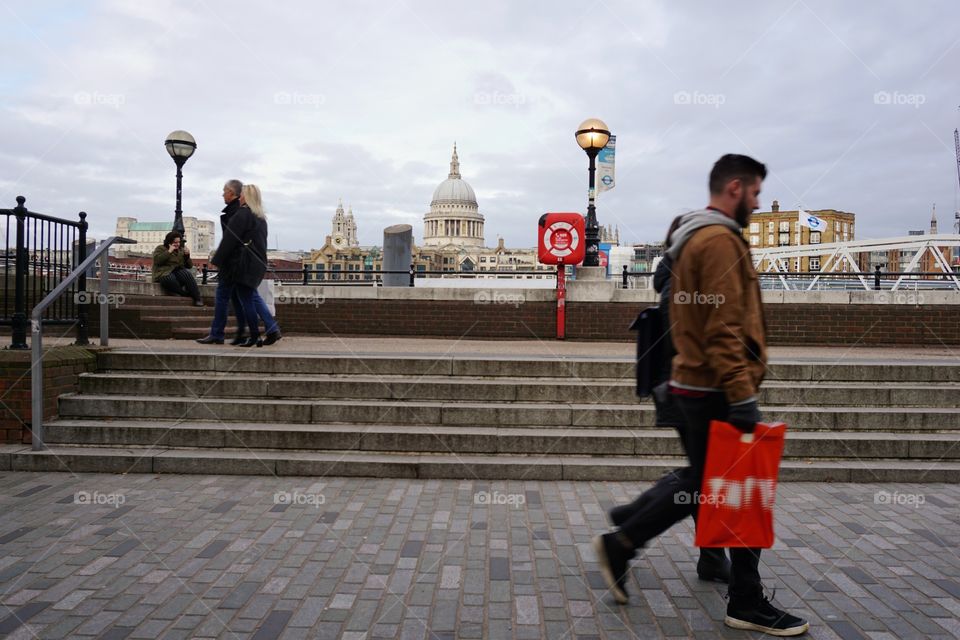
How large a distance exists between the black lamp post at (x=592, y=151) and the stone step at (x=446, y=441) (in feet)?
22.6

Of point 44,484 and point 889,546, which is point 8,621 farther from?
point 889,546

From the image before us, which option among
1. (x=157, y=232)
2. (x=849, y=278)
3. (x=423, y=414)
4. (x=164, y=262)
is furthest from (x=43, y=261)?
(x=157, y=232)

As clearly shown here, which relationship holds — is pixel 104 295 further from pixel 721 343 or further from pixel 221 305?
pixel 721 343

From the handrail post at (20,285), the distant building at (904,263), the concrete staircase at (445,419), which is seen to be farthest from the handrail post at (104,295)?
the distant building at (904,263)

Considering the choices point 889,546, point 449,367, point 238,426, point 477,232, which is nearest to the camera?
point 889,546

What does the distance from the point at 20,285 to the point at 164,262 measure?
5.01 meters

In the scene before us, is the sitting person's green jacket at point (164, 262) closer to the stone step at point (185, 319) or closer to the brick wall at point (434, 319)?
the stone step at point (185, 319)

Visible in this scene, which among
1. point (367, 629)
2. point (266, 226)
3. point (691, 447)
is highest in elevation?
point (266, 226)

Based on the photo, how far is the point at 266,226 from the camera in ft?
28.0

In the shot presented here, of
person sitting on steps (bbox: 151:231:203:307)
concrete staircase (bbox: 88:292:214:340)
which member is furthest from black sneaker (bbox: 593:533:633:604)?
person sitting on steps (bbox: 151:231:203:307)

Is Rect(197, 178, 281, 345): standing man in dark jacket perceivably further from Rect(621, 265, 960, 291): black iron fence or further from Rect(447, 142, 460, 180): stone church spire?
Rect(447, 142, 460, 180): stone church spire

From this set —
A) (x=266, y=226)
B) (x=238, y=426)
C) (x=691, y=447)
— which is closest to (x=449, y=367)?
(x=238, y=426)

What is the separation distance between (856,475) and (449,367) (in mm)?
4013

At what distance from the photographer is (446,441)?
6.15 meters
